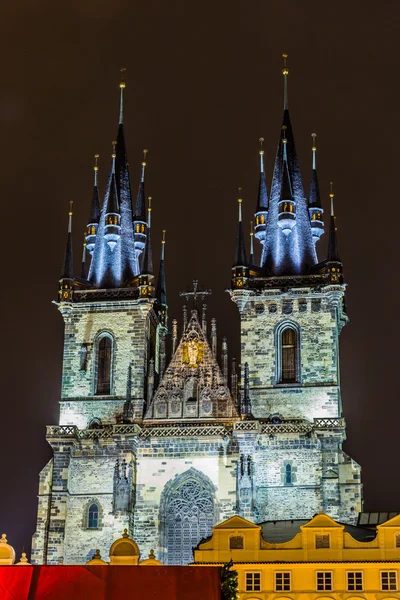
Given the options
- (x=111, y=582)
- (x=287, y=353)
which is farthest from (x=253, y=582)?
(x=287, y=353)

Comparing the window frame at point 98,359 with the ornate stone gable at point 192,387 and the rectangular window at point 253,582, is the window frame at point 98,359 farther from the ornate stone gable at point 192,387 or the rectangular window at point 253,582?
the rectangular window at point 253,582

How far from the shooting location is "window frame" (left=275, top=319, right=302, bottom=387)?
64188 millimetres

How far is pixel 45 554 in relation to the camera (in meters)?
61.3

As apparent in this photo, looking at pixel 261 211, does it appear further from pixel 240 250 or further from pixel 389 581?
pixel 389 581

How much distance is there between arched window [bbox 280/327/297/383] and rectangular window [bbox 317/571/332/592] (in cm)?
1658

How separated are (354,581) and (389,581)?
51.7 inches

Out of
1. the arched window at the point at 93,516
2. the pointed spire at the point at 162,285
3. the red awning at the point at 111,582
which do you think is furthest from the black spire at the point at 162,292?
the red awning at the point at 111,582

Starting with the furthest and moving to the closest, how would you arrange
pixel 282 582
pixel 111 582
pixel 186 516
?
pixel 186 516 < pixel 282 582 < pixel 111 582

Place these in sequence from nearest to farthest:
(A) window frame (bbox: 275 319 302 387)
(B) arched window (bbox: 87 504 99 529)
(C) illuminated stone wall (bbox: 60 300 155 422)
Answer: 1. (B) arched window (bbox: 87 504 99 529)
2. (A) window frame (bbox: 275 319 302 387)
3. (C) illuminated stone wall (bbox: 60 300 155 422)

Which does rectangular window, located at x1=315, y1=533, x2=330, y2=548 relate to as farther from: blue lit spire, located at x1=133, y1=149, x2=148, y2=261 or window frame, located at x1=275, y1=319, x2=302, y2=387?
blue lit spire, located at x1=133, y1=149, x2=148, y2=261

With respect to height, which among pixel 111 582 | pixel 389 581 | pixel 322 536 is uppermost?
pixel 322 536

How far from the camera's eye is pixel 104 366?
6650 centimetres

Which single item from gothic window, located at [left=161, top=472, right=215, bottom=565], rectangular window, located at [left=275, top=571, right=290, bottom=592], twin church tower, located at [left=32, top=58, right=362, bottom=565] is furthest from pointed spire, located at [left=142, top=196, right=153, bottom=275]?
rectangular window, located at [left=275, top=571, right=290, bottom=592]

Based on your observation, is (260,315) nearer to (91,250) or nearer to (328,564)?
(91,250)
